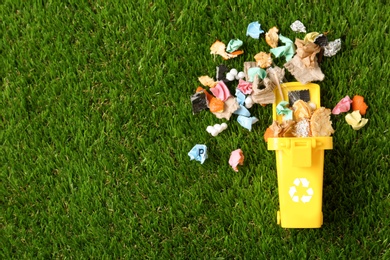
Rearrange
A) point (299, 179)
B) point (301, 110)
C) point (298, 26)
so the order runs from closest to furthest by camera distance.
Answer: point (299, 179), point (301, 110), point (298, 26)

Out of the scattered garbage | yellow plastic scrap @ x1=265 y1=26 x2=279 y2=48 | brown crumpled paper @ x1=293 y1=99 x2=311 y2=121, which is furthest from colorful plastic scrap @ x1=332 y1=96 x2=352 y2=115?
yellow plastic scrap @ x1=265 y1=26 x2=279 y2=48

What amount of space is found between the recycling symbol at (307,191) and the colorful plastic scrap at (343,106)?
35 centimetres

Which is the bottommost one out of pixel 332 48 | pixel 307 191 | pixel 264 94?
pixel 307 191

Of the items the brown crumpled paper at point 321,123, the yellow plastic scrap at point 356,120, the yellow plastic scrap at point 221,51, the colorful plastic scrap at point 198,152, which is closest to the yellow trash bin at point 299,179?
the brown crumpled paper at point 321,123

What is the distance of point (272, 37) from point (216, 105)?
1.24 feet

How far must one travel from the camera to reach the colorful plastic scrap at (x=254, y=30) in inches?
79.6

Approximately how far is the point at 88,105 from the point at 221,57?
0.63m

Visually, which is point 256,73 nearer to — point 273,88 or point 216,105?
point 273,88

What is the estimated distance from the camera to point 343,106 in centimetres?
194

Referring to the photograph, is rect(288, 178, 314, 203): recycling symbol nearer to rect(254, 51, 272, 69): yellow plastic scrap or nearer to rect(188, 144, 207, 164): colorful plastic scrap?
rect(188, 144, 207, 164): colorful plastic scrap

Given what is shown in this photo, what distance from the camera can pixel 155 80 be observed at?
2.08m

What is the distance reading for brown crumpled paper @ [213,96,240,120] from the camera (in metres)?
1.99

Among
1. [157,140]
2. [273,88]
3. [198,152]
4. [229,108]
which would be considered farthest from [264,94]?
[157,140]

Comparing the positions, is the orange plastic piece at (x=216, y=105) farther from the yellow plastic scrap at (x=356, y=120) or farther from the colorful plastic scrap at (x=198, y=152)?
the yellow plastic scrap at (x=356, y=120)
